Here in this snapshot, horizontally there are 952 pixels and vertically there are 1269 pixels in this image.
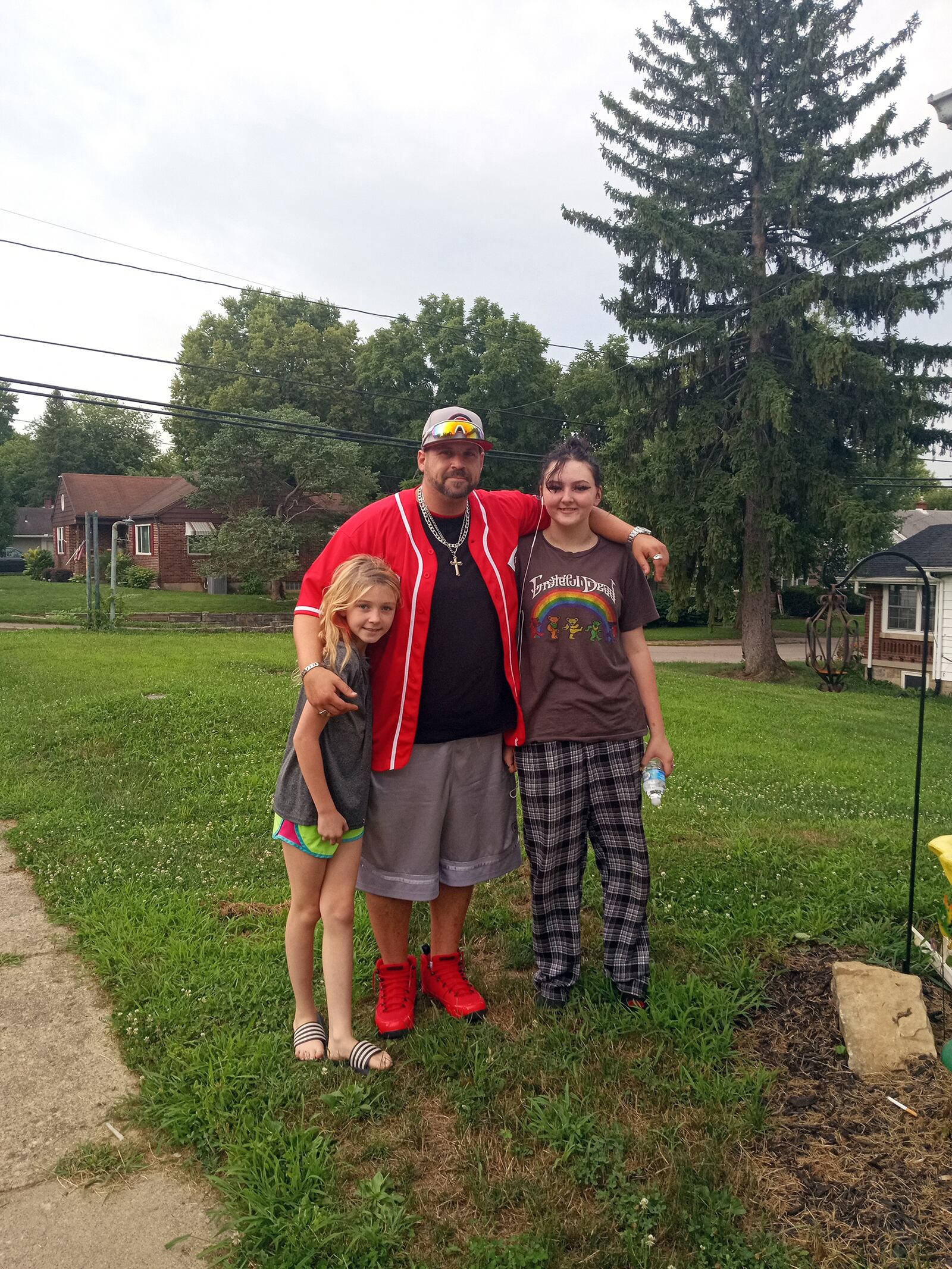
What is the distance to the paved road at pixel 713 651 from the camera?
24.1 meters

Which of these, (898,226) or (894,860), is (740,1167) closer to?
(894,860)

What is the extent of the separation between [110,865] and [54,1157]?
8.18 feet

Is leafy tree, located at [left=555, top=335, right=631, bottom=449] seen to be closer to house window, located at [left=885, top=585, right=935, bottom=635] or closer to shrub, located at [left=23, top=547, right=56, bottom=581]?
house window, located at [left=885, top=585, right=935, bottom=635]

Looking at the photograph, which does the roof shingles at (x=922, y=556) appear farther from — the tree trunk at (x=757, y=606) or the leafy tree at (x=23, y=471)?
the leafy tree at (x=23, y=471)

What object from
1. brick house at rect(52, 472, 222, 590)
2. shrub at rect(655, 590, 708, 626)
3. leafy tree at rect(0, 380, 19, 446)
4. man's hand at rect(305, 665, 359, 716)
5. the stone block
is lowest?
the stone block

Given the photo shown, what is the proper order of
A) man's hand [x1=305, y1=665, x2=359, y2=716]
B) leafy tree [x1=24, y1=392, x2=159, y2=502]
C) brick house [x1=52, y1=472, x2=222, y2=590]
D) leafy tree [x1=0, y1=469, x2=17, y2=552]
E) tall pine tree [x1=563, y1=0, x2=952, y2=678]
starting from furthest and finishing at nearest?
leafy tree [x1=24, y1=392, x2=159, y2=502] → leafy tree [x1=0, y1=469, x2=17, y2=552] → brick house [x1=52, y1=472, x2=222, y2=590] → tall pine tree [x1=563, y1=0, x2=952, y2=678] → man's hand [x1=305, y1=665, x2=359, y2=716]

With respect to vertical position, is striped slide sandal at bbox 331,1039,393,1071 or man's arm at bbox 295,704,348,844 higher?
man's arm at bbox 295,704,348,844

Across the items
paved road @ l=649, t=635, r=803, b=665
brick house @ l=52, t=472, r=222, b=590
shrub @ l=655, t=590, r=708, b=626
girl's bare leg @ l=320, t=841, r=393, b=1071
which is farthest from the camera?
brick house @ l=52, t=472, r=222, b=590

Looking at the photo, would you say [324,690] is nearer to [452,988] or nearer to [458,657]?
[458,657]

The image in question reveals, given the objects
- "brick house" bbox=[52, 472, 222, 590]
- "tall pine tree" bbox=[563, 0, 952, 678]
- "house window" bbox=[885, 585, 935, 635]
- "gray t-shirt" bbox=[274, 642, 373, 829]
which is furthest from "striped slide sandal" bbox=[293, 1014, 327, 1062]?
"brick house" bbox=[52, 472, 222, 590]

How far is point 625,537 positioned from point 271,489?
26746 millimetres

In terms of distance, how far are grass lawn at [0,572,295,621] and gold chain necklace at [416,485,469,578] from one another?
22285 mm

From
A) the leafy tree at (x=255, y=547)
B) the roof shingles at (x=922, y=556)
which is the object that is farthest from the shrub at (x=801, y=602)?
the leafy tree at (x=255, y=547)

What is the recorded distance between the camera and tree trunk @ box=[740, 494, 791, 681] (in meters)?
19.0
